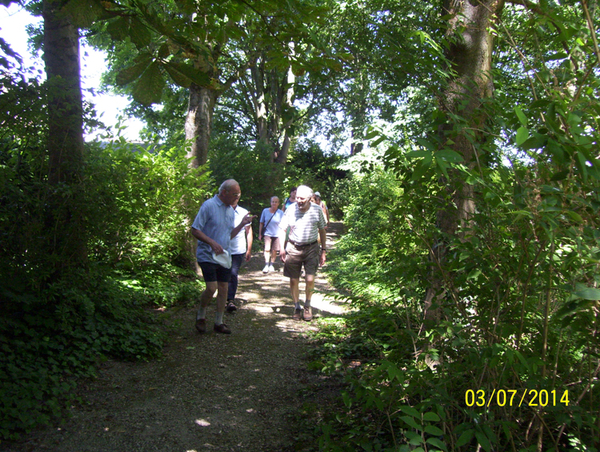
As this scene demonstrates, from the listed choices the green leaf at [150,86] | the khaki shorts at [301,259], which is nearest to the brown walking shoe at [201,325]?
the khaki shorts at [301,259]

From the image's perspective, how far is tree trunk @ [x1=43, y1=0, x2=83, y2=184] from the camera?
4.58 m

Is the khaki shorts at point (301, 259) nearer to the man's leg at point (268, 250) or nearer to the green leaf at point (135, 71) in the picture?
the man's leg at point (268, 250)

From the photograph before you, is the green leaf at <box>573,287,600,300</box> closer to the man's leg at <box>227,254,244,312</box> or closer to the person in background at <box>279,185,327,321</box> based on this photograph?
the person in background at <box>279,185,327,321</box>

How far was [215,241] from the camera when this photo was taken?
610 cm

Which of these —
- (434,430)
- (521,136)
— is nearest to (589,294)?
(521,136)

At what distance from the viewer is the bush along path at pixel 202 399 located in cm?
346

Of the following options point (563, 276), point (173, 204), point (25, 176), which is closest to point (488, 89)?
point (563, 276)

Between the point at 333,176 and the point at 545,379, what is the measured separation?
32.2 metres

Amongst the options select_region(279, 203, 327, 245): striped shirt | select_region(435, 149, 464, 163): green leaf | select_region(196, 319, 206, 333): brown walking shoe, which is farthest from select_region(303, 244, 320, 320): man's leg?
select_region(435, 149, 464, 163): green leaf

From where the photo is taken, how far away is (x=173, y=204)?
851 centimetres

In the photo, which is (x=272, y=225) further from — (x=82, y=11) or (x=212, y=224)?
(x=82, y=11)

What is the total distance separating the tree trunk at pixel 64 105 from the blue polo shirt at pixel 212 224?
1.70 m

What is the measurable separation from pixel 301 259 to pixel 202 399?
320cm

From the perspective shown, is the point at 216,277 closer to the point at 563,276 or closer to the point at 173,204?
the point at 173,204
